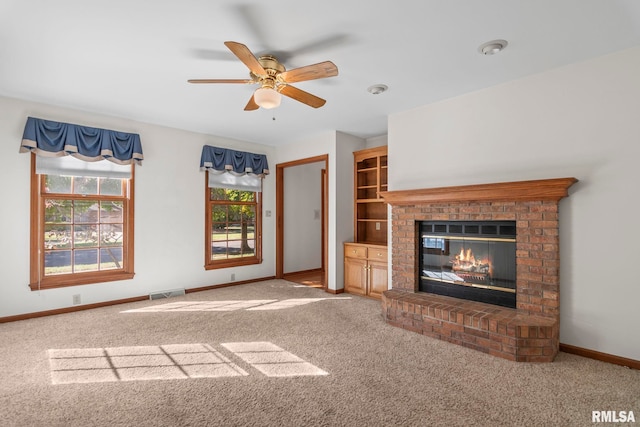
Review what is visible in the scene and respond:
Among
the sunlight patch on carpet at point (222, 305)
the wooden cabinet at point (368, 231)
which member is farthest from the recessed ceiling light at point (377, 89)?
the sunlight patch on carpet at point (222, 305)

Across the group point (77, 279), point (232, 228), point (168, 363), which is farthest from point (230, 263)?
point (168, 363)

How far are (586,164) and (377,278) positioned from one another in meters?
2.89

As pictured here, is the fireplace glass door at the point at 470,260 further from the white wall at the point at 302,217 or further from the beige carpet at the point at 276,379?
the white wall at the point at 302,217

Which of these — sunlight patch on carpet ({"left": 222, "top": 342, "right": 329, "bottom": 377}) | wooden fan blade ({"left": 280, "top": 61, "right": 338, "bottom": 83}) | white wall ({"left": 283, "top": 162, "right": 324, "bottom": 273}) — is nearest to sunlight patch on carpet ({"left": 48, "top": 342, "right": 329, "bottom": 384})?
sunlight patch on carpet ({"left": 222, "top": 342, "right": 329, "bottom": 377})

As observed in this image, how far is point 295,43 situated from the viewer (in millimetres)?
2629

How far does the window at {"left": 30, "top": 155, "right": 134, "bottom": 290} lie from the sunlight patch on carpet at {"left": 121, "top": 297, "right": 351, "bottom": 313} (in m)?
0.74

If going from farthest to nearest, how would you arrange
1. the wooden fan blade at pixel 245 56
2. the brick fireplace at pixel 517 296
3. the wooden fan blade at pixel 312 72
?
the brick fireplace at pixel 517 296 → the wooden fan blade at pixel 312 72 → the wooden fan blade at pixel 245 56

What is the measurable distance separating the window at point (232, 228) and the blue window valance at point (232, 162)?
38 centimetres

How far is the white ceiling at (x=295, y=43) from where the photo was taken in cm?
221

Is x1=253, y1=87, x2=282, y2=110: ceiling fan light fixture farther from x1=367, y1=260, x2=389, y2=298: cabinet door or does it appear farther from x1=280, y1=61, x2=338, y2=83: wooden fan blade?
x1=367, y1=260, x2=389, y2=298: cabinet door

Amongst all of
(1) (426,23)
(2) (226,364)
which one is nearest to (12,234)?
(2) (226,364)

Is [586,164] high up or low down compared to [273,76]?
down

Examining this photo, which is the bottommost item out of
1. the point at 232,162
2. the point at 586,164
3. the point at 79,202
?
the point at 79,202

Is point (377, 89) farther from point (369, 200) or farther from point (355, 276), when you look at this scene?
point (355, 276)
